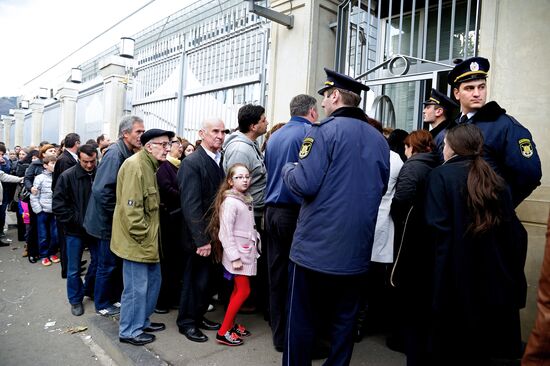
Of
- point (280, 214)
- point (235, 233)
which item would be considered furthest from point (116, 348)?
point (280, 214)

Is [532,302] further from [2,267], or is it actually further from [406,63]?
[2,267]

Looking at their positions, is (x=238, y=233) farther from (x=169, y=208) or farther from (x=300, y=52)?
(x=300, y=52)

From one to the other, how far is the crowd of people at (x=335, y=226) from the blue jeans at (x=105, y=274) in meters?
0.02

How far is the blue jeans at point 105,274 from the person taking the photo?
4.14m

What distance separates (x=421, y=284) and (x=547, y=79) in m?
2.17

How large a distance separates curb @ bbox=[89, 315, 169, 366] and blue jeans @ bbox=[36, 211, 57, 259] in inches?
119

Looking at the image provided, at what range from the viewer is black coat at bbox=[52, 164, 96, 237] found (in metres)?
4.41

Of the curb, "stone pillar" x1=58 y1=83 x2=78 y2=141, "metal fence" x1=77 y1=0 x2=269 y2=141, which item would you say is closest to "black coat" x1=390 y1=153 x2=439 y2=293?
the curb

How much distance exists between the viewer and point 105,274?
4203 mm

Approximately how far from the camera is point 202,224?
134 inches

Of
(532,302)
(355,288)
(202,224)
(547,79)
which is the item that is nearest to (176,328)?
(202,224)

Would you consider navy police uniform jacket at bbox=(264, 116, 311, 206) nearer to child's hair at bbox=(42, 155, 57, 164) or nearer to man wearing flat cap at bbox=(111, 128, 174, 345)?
man wearing flat cap at bbox=(111, 128, 174, 345)

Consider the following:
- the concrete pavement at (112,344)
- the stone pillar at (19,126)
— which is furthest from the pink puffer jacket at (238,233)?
the stone pillar at (19,126)

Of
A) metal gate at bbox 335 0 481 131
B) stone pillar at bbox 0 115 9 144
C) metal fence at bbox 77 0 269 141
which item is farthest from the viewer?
stone pillar at bbox 0 115 9 144
